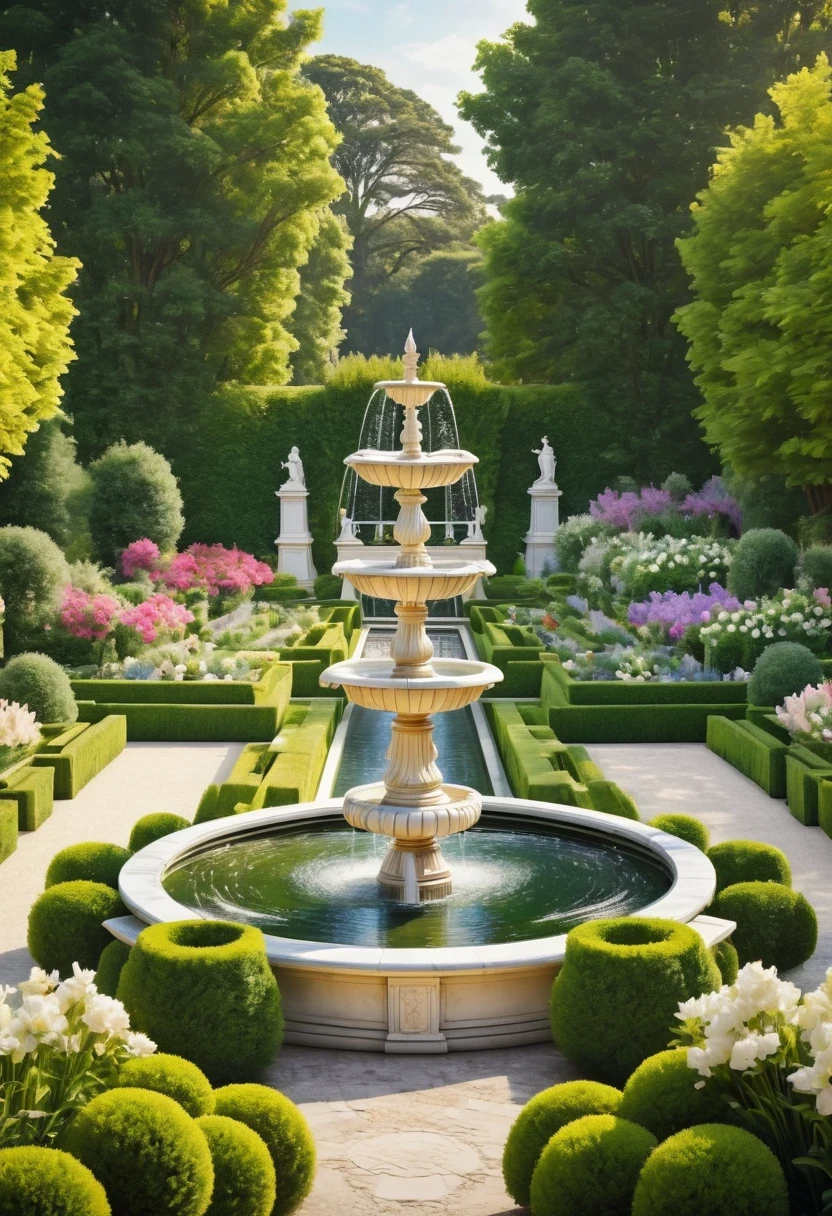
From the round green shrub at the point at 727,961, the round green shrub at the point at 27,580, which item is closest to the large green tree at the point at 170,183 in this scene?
the round green shrub at the point at 27,580

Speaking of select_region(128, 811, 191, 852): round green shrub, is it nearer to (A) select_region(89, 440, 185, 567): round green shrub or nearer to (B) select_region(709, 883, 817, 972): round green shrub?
(B) select_region(709, 883, 817, 972): round green shrub

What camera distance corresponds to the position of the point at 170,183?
30984 millimetres

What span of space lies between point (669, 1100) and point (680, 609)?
14354 millimetres

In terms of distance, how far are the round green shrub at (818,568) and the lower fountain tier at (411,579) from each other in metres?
11.5

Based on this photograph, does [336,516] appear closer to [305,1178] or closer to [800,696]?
[800,696]

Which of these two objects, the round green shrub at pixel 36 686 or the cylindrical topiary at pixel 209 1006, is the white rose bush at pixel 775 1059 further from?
the round green shrub at pixel 36 686

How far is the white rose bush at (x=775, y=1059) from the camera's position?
495 cm

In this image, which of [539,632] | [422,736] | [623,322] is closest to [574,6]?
[623,322]

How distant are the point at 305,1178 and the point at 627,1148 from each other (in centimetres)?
133

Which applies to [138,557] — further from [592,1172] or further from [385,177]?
[385,177]

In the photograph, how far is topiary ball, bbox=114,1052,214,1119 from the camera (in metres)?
5.57

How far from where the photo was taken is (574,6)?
31672 millimetres

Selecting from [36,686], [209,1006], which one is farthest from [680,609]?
[209,1006]

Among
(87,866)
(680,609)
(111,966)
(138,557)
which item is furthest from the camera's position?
(138,557)
